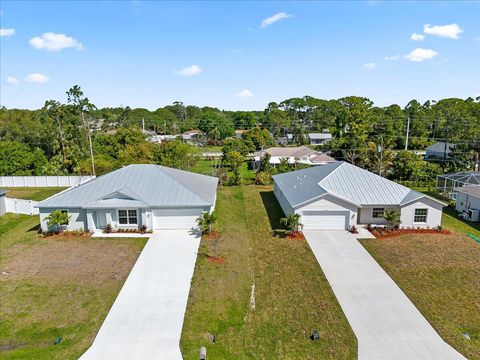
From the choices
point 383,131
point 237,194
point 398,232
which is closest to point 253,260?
point 398,232

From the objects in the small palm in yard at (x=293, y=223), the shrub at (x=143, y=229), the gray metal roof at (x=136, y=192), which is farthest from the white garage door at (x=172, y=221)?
the small palm in yard at (x=293, y=223)

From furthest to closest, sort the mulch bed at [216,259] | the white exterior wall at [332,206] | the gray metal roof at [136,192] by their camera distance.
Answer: the white exterior wall at [332,206] < the gray metal roof at [136,192] < the mulch bed at [216,259]

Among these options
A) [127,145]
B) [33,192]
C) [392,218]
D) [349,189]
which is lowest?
[33,192]

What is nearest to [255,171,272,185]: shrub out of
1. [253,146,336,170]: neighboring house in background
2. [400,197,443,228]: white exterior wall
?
[253,146,336,170]: neighboring house in background

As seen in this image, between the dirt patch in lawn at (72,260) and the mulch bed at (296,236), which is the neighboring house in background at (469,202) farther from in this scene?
the dirt patch in lawn at (72,260)

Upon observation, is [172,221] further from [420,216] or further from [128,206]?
[420,216]

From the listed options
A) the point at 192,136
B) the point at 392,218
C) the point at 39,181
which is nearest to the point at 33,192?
the point at 39,181
